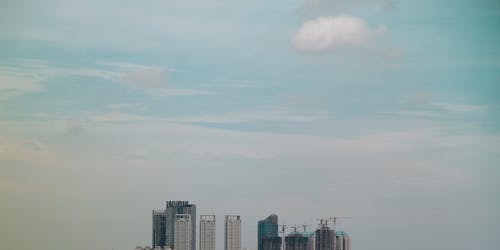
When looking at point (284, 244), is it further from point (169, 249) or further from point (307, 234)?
point (169, 249)

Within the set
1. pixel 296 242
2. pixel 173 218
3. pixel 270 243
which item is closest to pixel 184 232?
pixel 173 218

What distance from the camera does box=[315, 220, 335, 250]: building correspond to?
56.4ft

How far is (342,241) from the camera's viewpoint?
17141 millimetres

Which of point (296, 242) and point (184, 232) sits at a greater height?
point (184, 232)

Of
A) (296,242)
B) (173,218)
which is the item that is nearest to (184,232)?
(173,218)

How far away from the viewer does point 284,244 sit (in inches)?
685

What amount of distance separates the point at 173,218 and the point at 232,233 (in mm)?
1424

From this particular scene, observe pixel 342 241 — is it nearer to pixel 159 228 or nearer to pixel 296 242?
pixel 296 242

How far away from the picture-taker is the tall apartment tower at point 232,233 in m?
15.1

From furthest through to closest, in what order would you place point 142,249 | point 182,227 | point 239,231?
1. point 182,227
2. point 239,231
3. point 142,249

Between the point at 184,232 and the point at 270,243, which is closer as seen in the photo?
the point at 184,232

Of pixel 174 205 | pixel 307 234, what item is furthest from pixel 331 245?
pixel 174 205

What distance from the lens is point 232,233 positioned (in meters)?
16.0

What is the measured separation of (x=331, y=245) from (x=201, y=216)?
3.27 m
